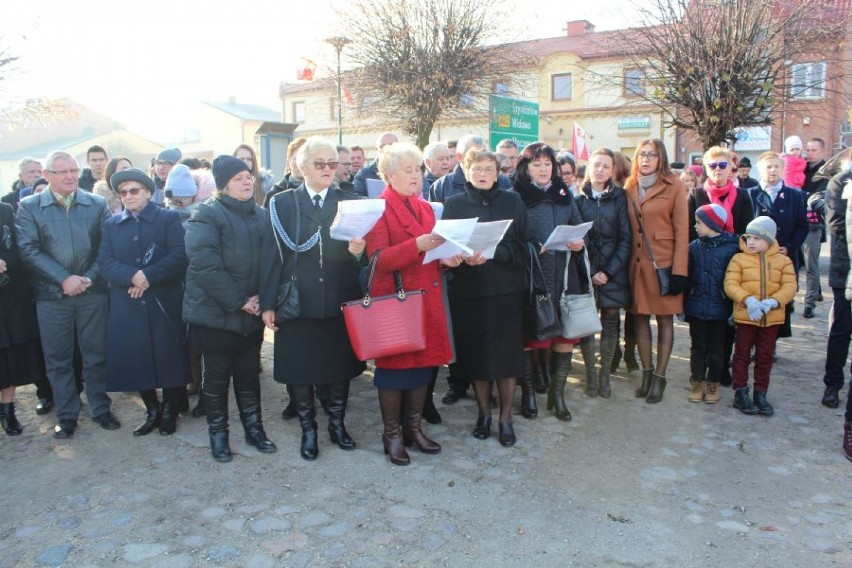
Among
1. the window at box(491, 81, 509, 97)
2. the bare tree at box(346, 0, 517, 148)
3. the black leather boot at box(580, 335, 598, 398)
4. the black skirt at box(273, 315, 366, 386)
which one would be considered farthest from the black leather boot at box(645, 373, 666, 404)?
the window at box(491, 81, 509, 97)

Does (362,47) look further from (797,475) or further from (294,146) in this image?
(797,475)

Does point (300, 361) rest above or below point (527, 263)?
below

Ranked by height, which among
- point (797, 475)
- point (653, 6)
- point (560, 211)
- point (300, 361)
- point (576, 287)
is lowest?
point (797, 475)

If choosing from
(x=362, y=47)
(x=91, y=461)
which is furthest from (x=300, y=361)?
(x=362, y=47)

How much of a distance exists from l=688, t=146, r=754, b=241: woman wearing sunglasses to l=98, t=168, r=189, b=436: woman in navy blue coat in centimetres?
440

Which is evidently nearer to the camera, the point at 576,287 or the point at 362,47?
the point at 576,287

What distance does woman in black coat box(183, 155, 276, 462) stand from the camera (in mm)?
4293

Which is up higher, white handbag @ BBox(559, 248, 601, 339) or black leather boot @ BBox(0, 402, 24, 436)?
white handbag @ BBox(559, 248, 601, 339)

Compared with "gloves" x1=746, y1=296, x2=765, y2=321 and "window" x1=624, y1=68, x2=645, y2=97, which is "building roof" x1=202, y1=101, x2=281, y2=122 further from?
"gloves" x1=746, y1=296, x2=765, y2=321

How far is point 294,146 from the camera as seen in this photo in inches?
228

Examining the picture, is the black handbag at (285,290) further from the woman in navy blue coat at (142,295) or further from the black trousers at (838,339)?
the black trousers at (838,339)

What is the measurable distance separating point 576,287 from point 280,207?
2.37 metres

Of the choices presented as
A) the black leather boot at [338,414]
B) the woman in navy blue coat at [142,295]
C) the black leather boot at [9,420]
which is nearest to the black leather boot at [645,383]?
the black leather boot at [338,414]

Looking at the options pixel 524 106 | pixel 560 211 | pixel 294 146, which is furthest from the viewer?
pixel 524 106
